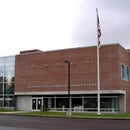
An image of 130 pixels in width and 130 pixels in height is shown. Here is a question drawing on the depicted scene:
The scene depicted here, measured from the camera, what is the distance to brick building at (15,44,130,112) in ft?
163

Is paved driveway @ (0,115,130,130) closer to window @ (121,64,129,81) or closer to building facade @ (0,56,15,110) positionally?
window @ (121,64,129,81)

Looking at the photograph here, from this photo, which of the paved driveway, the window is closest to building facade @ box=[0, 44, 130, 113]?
the window

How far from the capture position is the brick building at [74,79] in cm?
4962

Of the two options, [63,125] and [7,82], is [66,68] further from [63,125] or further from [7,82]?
[63,125]

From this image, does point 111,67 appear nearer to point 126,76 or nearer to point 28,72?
point 126,76

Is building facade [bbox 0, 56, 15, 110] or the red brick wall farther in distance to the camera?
building facade [bbox 0, 56, 15, 110]

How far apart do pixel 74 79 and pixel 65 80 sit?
1.67 meters

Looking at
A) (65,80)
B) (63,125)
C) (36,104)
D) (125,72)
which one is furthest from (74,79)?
(63,125)

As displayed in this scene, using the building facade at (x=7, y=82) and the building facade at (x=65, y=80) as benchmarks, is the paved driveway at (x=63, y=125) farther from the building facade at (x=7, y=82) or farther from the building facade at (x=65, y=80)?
the building facade at (x=7, y=82)

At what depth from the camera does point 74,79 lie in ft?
172

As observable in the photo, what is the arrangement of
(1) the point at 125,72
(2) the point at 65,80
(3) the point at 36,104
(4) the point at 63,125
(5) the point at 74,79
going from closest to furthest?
1. (4) the point at 63,125
2. (5) the point at 74,79
3. (2) the point at 65,80
4. (1) the point at 125,72
5. (3) the point at 36,104

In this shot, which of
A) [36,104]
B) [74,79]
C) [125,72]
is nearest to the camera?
[74,79]

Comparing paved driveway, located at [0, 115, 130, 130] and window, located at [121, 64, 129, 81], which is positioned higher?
window, located at [121, 64, 129, 81]

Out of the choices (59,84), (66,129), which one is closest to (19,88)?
(59,84)
